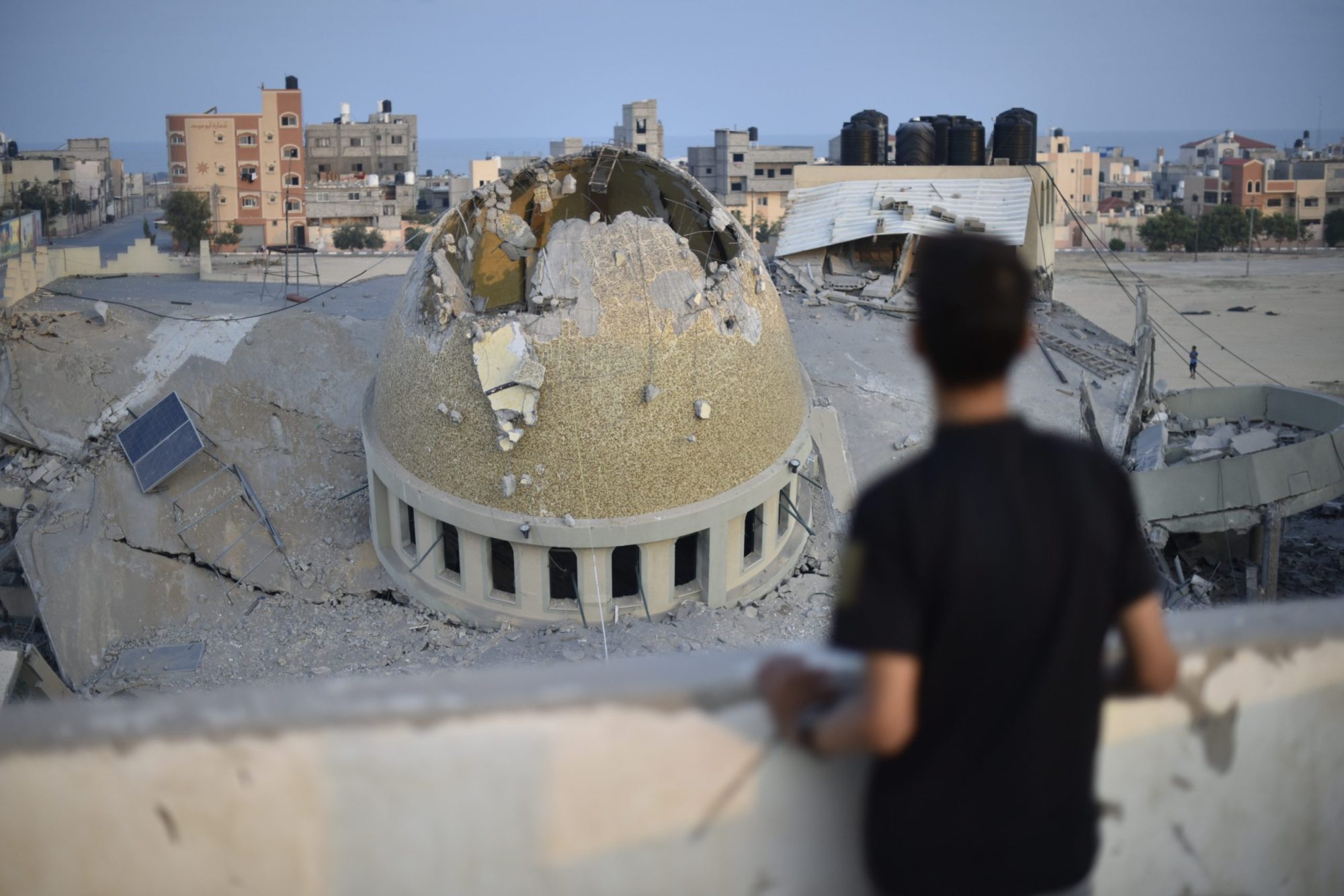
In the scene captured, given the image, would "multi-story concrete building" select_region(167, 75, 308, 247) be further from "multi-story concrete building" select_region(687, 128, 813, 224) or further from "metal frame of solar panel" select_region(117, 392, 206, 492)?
"metal frame of solar panel" select_region(117, 392, 206, 492)

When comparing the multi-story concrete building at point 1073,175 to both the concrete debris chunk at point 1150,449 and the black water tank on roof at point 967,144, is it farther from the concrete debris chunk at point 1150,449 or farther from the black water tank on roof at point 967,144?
the concrete debris chunk at point 1150,449

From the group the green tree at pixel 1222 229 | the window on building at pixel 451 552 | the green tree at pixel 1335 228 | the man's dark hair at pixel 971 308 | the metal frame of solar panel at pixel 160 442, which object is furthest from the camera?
the green tree at pixel 1222 229

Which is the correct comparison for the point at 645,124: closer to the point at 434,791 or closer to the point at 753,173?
the point at 753,173

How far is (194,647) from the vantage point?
1627 centimetres

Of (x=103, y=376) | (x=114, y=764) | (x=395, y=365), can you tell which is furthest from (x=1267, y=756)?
(x=103, y=376)

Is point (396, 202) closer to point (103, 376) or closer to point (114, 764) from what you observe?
point (103, 376)

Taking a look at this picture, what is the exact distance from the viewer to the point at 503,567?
16625 mm

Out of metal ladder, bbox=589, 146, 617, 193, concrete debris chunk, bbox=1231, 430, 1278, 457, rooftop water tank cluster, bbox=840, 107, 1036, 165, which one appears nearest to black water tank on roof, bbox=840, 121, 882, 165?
rooftop water tank cluster, bbox=840, 107, 1036, 165

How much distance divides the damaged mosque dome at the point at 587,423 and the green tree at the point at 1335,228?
70207mm

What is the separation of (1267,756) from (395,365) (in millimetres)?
14397

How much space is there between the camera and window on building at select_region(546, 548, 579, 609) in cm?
1580

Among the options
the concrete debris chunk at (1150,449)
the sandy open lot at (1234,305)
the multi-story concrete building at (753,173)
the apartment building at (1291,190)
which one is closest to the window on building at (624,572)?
the concrete debris chunk at (1150,449)

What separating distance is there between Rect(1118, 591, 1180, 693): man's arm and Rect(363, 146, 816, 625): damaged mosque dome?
12162 millimetres

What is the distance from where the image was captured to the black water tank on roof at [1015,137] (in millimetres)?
36344
